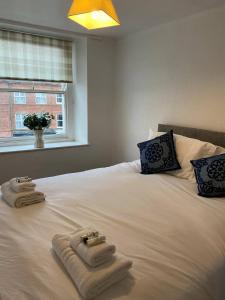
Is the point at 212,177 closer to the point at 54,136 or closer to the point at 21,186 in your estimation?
the point at 21,186

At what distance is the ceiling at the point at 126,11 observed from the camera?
2.28 metres

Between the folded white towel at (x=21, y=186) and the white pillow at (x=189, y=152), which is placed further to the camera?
the white pillow at (x=189, y=152)

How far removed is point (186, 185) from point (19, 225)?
135cm

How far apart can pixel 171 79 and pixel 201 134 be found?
765mm

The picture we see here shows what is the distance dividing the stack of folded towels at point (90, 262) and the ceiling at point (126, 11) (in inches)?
80.6

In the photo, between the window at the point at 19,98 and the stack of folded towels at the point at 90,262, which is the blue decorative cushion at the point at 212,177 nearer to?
the stack of folded towels at the point at 90,262

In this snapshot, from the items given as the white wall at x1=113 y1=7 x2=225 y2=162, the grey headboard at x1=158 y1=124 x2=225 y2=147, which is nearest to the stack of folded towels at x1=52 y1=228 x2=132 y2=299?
the grey headboard at x1=158 y1=124 x2=225 y2=147

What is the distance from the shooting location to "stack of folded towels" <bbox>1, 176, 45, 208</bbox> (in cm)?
175

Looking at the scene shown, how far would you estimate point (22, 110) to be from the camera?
3389 mm

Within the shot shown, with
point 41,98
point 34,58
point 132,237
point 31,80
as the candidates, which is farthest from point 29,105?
point 132,237

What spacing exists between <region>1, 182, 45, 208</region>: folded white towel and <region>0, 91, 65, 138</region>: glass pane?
65.9 inches

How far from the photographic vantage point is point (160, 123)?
310 centimetres

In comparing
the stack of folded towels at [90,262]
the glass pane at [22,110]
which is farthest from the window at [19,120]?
the stack of folded towels at [90,262]

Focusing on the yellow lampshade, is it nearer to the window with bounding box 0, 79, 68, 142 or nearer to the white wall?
the white wall
